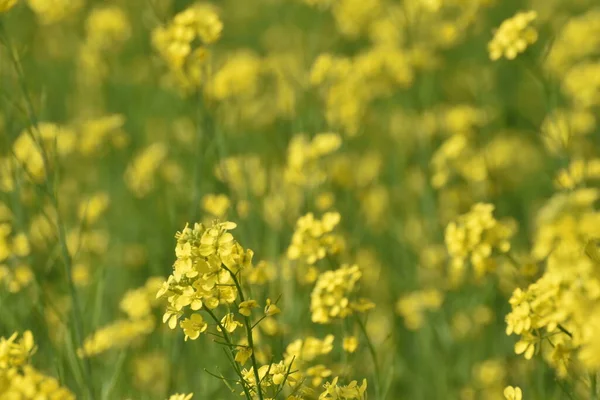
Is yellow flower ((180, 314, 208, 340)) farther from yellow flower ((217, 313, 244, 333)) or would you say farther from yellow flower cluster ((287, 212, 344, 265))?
yellow flower cluster ((287, 212, 344, 265))

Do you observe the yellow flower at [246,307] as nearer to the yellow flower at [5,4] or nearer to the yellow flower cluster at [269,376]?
the yellow flower cluster at [269,376]

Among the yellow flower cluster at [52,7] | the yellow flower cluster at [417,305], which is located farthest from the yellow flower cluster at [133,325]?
the yellow flower cluster at [52,7]

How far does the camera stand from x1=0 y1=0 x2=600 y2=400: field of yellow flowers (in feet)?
7.12

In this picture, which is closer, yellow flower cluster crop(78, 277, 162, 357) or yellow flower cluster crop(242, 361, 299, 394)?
yellow flower cluster crop(242, 361, 299, 394)

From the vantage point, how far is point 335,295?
2.32 metres

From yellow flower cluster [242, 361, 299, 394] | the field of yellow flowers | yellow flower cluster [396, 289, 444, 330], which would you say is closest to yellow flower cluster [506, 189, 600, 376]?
the field of yellow flowers

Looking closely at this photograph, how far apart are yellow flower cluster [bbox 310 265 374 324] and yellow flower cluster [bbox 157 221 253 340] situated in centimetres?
53

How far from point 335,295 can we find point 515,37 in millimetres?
1142

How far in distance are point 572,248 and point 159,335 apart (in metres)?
2.10

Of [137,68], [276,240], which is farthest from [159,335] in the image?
[137,68]

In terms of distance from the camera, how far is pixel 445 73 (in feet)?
19.5

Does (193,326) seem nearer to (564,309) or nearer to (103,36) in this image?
(564,309)

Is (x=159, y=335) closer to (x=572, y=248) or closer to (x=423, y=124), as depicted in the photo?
(x=423, y=124)

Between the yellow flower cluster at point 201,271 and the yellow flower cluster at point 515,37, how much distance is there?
1418 millimetres
